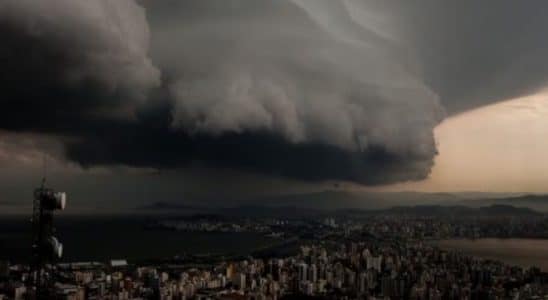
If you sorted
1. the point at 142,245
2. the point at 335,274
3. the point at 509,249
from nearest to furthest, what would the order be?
the point at 335,274 < the point at 509,249 < the point at 142,245

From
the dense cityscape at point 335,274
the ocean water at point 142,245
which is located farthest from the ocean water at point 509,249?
the ocean water at point 142,245

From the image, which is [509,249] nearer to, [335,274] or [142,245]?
[335,274]

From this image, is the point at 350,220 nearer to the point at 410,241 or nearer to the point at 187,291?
the point at 410,241

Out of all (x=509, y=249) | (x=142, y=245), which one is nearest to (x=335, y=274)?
(x=509, y=249)

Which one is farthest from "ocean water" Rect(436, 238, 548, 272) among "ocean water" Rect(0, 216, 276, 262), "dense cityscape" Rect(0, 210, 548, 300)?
"ocean water" Rect(0, 216, 276, 262)

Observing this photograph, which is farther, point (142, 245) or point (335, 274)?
Result: point (142, 245)

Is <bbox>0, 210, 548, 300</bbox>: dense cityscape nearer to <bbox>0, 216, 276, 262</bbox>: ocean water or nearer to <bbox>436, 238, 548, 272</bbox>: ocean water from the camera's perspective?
<bbox>436, 238, 548, 272</bbox>: ocean water

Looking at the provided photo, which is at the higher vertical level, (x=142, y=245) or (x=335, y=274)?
(x=335, y=274)
